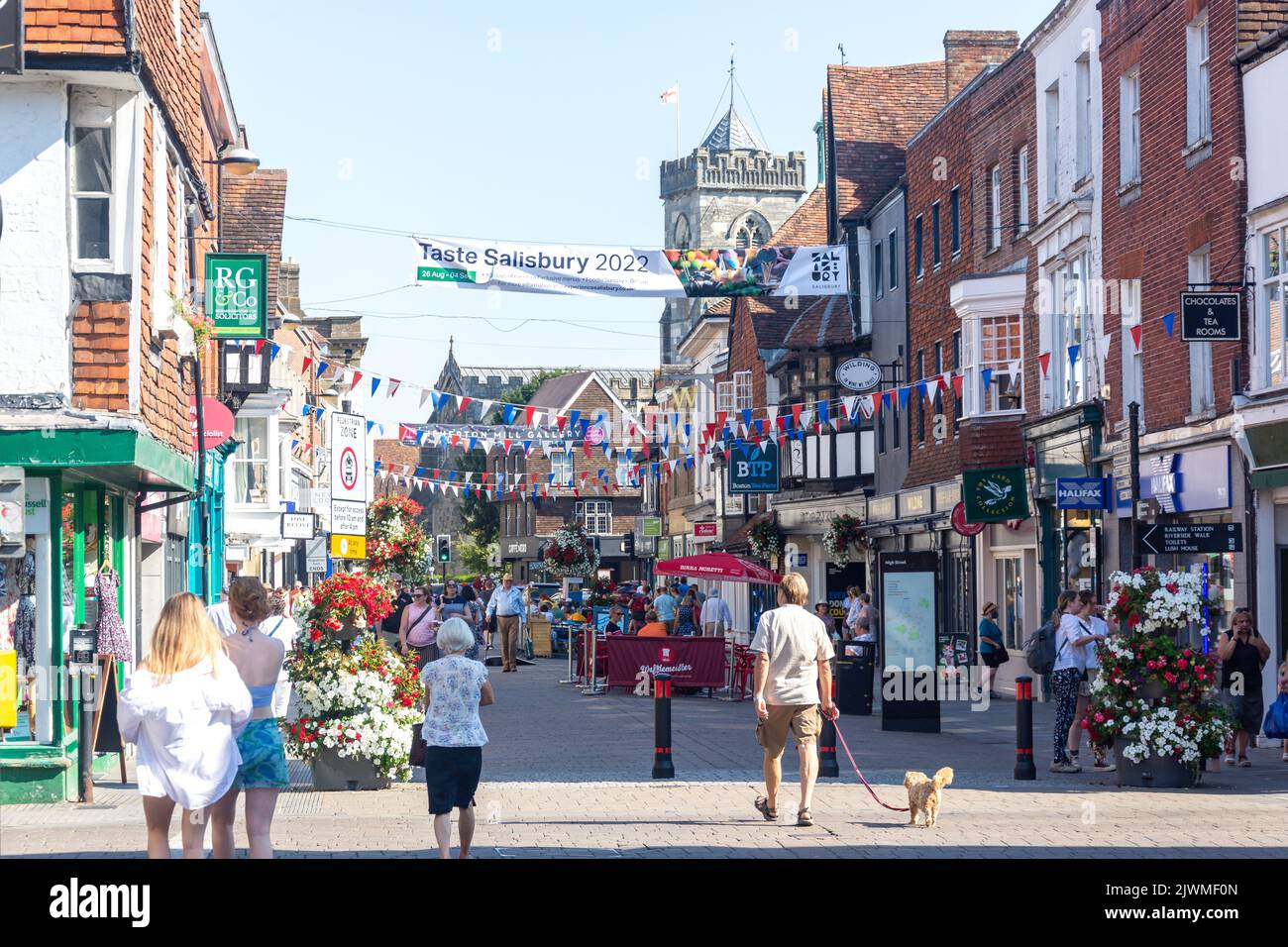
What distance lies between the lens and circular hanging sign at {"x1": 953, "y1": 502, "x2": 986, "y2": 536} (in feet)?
107

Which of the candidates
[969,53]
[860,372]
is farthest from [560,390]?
[860,372]

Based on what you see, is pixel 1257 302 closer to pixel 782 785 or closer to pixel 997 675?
pixel 782 785

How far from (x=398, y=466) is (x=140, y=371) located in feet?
379

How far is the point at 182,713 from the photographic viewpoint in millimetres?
8875

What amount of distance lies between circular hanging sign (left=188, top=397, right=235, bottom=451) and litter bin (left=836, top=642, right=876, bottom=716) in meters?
8.60

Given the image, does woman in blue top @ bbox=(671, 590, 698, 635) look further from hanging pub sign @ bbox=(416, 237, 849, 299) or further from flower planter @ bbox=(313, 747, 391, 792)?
flower planter @ bbox=(313, 747, 391, 792)

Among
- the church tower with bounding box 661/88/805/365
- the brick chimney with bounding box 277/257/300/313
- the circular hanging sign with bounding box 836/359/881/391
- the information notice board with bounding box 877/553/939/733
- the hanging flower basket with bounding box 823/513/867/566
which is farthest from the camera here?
the church tower with bounding box 661/88/805/365

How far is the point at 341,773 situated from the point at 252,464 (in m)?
34.4

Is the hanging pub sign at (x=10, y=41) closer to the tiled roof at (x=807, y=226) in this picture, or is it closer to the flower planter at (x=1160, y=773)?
the flower planter at (x=1160, y=773)

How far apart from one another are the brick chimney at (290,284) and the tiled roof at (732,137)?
80247 mm

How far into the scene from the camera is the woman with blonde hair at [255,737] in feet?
31.7

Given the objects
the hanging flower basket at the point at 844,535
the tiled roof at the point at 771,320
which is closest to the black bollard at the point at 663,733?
the hanging flower basket at the point at 844,535

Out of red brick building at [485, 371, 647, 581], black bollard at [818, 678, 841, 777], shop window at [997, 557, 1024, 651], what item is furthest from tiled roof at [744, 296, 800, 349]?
red brick building at [485, 371, 647, 581]

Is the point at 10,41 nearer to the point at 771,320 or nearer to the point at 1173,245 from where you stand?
the point at 1173,245
